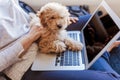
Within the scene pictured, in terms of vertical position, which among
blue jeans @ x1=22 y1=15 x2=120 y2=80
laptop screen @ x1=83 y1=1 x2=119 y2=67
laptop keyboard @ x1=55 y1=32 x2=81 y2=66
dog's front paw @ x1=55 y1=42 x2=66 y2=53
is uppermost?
laptop screen @ x1=83 y1=1 x2=119 y2=67

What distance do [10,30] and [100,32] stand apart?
0.57 metres

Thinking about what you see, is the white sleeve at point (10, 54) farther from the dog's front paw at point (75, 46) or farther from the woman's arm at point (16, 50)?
the dog's front paw at point (75, 46)

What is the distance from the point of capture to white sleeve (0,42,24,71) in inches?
48.1

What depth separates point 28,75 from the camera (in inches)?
47.5

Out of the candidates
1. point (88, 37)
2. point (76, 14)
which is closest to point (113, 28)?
point (88, 37)

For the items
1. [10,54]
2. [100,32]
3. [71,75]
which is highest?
[100,32]

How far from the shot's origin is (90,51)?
4.26ft

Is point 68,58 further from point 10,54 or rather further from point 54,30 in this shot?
point 10,54

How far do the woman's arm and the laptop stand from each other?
0.10 meters

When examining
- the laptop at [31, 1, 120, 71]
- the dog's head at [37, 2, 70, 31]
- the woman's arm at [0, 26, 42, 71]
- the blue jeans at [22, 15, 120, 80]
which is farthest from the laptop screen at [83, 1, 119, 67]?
the woman's arm at [0, 26, 42, 71]

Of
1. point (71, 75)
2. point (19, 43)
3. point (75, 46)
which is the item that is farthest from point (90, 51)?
point (19, 43)

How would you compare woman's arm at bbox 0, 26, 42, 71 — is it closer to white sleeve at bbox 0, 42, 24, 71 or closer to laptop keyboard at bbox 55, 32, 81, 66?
white sleeve at bbox 0, 42, 24, 71

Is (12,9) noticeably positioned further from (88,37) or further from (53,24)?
(88,37)

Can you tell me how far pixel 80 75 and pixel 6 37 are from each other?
0.52 metres
